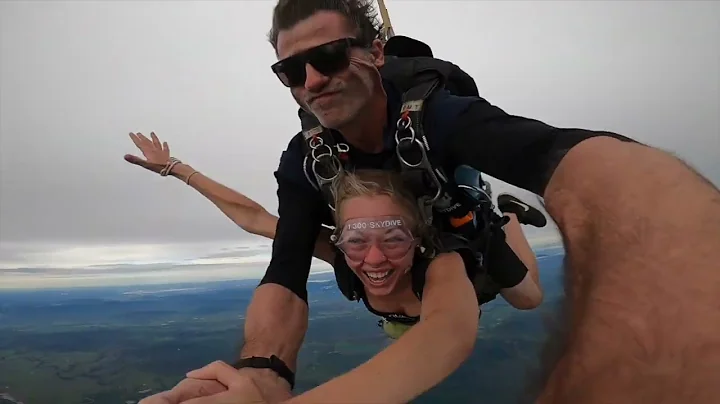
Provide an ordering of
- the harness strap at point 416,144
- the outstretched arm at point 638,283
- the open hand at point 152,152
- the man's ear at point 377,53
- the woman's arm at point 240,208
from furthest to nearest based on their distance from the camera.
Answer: the open hand at point 152,152 < the woman's arm at point 240,208 < the man's ear at point 377,53 < the harness strap at point 416,144 < the outstretched arm at point 638,283

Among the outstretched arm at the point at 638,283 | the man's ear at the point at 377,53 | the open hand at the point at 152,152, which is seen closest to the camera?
the outstretched arm at the point at 638,283

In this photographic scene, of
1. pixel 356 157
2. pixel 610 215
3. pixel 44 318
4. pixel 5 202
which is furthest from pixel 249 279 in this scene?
pixel 610 215

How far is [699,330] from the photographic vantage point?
1.22ft

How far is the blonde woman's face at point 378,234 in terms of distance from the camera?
36.7 inches

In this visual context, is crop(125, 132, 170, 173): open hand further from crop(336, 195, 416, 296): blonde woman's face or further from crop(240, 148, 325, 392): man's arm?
crop(336, 195, 416, 296): blonde woman's face

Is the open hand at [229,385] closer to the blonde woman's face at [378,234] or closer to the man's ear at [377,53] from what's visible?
the blonde woman's face at [378,234]

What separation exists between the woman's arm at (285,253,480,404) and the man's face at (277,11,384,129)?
0.32m

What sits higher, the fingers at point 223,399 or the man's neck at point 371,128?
the man's neck at point 371,128

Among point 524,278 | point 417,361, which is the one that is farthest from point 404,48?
point 417,361

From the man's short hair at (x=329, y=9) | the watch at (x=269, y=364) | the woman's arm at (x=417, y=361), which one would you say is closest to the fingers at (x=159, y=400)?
the woman's arm at (x=417, y=361)

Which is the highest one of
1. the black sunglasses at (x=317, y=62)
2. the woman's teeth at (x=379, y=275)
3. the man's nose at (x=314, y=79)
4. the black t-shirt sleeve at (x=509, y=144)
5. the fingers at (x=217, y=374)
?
the black sunglasses at (x=317, y=62)

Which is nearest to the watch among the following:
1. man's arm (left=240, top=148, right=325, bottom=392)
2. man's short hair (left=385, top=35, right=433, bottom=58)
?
man's arm (left=240, top=148, right=325, bottom=392)

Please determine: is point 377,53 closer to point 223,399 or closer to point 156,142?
point 223,399

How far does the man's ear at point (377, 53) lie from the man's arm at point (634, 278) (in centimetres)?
47
